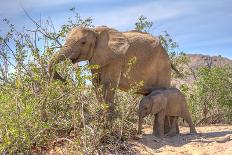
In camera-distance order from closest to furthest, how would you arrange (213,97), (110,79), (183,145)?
1. (183,145)
2. (110,79)
3. (213,97)

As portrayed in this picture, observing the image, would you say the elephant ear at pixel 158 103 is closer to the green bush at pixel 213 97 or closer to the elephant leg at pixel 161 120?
the elephant leg at pixel 161 120

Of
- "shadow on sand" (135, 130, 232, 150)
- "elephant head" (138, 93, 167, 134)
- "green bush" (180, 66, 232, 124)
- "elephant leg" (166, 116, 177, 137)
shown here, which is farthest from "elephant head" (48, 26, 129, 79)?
"green bush" (180, 66, 232, 124)

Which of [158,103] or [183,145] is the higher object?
[158,103]

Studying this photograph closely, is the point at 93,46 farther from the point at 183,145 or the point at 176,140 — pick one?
the point at 183,145

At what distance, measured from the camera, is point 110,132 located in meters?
7.72

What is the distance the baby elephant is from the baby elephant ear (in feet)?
3.58

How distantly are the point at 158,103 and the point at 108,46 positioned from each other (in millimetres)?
1569

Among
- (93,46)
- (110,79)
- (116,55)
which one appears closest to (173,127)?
(110,79)

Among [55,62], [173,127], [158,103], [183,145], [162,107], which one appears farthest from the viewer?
[173,127]

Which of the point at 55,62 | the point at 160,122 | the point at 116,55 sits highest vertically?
the point at 116,55

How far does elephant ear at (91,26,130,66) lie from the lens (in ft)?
30.5

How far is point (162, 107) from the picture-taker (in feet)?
30.8

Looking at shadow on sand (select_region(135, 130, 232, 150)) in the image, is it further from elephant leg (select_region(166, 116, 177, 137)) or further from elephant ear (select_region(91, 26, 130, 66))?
elephant ear (select_region(91, 26, 130, 66))

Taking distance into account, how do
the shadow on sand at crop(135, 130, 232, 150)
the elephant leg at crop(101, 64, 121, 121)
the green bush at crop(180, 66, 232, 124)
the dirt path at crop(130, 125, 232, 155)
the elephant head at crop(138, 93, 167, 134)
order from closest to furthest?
the dirt path at crop(130, 125, 232, 155)
the shadow on sand at crop(135, 130, 232, 150)
the elephant leg at crop(101, 64, 121, 121)
the elephant head at crop(138, 93, 167, 134)
the green bush at crop(180, 66, 232, 124)
